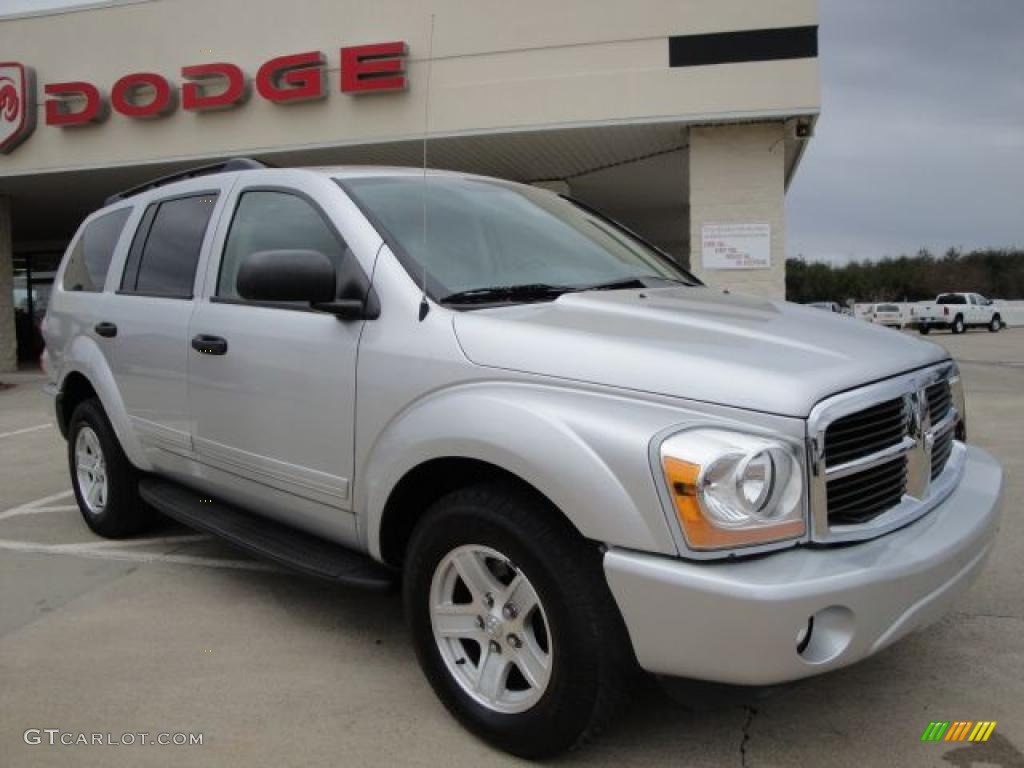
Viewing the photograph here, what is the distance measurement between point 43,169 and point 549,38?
9.47 m

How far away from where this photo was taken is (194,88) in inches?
564

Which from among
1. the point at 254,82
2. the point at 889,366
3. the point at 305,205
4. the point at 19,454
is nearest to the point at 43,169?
the point at 254,82

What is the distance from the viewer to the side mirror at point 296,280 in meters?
2.94

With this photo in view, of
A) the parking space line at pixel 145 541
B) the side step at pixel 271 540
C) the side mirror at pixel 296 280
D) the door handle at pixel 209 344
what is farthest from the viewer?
the parking space line at pixel 145 541

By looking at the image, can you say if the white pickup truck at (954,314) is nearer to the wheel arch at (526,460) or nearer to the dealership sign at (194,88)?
the dealership sign at (194,88)

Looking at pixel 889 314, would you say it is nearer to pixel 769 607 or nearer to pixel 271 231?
pixel 271 231

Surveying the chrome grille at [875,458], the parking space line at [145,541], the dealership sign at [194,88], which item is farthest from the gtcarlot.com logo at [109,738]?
the dealership sign at [194,88]

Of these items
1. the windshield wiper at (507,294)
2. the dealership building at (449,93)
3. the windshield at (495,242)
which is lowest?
the windshield wiper at (507,294)

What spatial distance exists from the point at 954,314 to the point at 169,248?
41.4 m

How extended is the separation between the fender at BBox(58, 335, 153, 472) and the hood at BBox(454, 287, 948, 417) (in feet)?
8.08

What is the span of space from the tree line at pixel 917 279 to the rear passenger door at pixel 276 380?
72.3 m

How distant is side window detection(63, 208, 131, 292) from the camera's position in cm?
493

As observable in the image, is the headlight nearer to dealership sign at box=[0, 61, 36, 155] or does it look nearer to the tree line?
dealership sign at box=[0, 61, 36, 155]

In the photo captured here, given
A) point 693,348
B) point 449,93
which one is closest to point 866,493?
point 693,348
